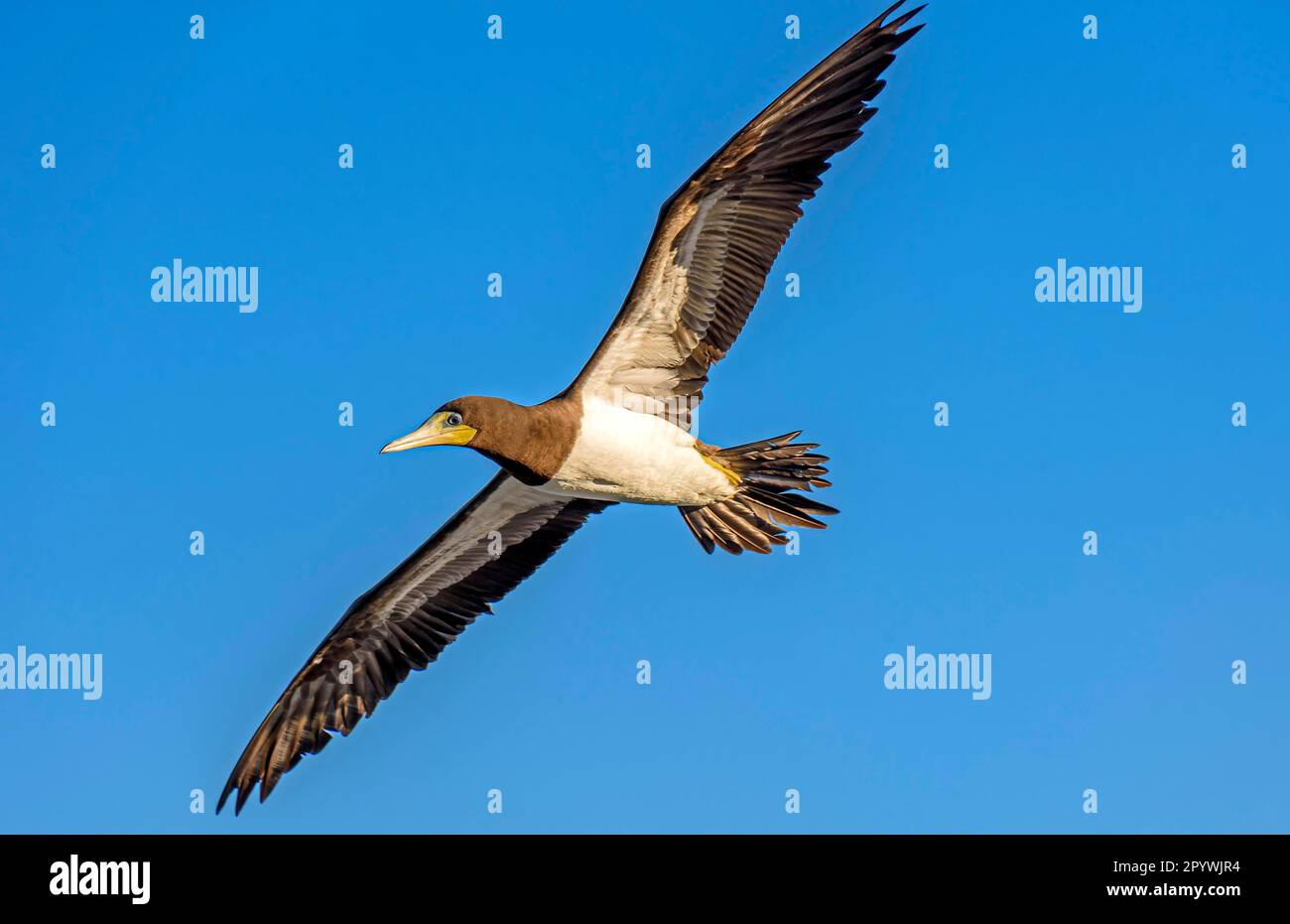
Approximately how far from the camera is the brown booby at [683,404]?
11.3m

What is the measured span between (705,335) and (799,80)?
6.67ft

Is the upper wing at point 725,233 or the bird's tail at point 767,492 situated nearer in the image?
the upper wing at point 725,233

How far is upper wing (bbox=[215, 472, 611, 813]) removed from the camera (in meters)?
13.1

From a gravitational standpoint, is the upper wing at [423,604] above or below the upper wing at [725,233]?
below

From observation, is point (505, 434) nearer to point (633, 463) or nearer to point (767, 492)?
point (633, 463)

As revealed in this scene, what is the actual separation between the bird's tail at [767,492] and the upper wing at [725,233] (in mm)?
639

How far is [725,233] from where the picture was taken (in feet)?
37.9

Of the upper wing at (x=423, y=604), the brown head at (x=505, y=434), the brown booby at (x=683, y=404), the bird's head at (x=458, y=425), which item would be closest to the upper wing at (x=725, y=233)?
the brown booby at (x=683, y=404)

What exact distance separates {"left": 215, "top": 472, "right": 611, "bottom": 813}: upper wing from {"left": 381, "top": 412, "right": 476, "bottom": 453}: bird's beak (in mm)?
1918

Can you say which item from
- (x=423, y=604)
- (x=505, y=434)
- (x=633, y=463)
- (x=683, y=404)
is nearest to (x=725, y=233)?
(x=683, y=404)

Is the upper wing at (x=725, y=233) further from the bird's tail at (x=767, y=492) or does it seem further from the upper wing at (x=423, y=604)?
the upper wing at (x=423, y=604)

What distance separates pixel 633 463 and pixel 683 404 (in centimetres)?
70

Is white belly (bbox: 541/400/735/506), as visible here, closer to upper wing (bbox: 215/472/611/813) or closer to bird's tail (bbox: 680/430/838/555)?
bird's tail (bbox: 680/430/838/555)
